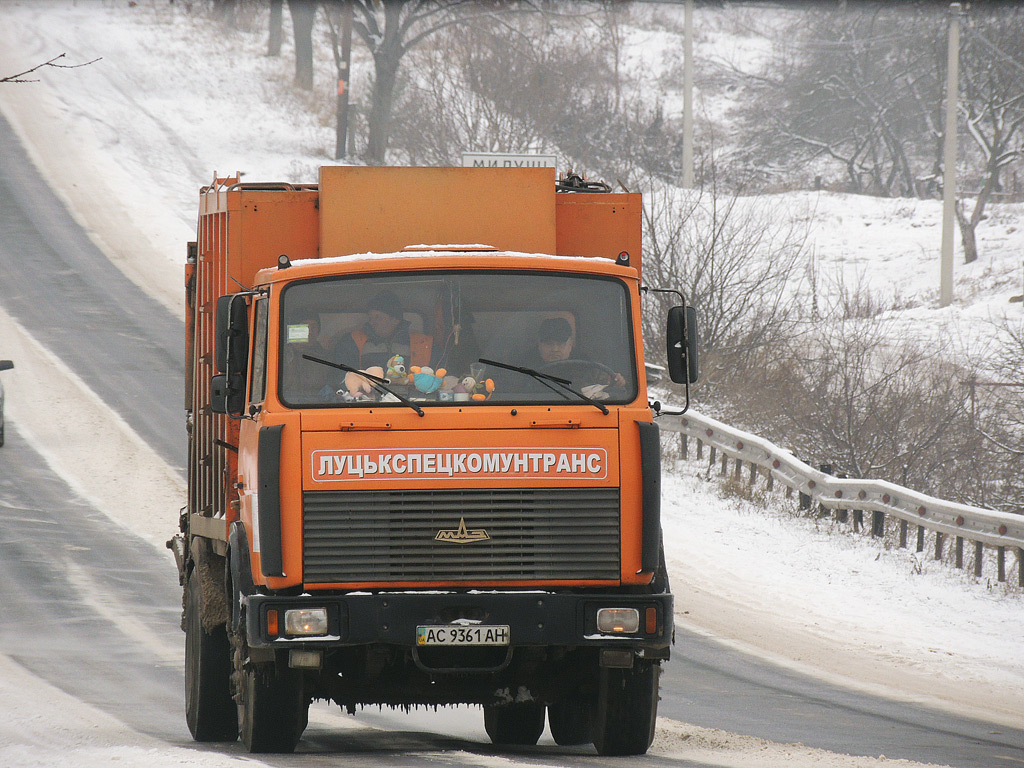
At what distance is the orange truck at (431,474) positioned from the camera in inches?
240

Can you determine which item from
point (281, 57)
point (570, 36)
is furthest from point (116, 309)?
point (570, 36)

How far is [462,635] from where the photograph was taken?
20.1 feet

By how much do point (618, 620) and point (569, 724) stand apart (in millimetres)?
1993

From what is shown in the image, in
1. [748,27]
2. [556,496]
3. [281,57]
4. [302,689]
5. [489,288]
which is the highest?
[748,27]

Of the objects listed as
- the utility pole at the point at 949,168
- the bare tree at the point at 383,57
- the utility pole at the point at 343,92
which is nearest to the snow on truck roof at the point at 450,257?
the utility pole at the point at 949,168

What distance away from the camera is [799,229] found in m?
36.5

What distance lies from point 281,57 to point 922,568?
38.4 meters

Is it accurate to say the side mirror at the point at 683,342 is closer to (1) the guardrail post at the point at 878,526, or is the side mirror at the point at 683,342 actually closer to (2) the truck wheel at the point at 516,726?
(2) the truck wheel at the point at 516,726

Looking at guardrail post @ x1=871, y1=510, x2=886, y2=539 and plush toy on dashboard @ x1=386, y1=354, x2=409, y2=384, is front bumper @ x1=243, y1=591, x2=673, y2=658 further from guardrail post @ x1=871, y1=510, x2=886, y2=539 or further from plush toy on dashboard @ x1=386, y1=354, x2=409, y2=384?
guardrail post @ x1=871, y1=510, x2=886, y2=539

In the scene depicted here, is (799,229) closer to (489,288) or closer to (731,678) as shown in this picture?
(731,678)

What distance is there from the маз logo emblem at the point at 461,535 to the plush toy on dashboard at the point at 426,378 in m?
0.64

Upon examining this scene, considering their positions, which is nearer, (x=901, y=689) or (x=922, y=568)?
(x=901, y=689)

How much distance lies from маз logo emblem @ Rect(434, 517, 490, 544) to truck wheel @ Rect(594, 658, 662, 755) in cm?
119

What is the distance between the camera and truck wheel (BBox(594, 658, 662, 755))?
22.4 ft
